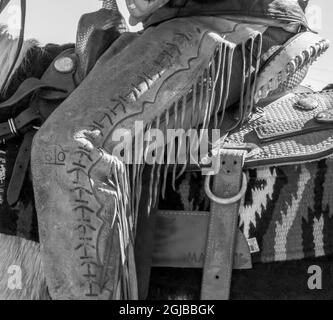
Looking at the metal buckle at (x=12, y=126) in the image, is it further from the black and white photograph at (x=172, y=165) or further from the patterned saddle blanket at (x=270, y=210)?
the patterned saddle blanket at (x=270, y=210)

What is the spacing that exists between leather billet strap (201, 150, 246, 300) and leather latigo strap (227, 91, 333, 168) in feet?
0.24

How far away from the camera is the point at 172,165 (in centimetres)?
244

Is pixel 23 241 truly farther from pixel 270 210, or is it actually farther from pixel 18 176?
pixel 270 210

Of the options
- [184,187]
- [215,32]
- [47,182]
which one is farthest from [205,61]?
[47,182]

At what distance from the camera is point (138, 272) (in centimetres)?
238

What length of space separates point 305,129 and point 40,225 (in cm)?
87

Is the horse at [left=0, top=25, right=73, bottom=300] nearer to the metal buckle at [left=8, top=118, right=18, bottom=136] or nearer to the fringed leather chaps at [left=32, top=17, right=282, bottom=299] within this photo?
the metal buckle at [left=8, top=118, right=18, bottom=136]

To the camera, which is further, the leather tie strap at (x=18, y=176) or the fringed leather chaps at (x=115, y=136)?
the leather tie strap at (x=18, y=176)

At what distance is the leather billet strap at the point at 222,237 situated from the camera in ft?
7.84

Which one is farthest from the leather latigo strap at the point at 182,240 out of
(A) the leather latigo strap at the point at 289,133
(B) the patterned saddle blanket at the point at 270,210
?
(A) the leather latigo strap at the point at 289,133

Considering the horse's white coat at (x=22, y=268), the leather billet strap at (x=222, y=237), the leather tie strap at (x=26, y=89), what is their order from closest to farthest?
the leather billet strap at (x=222, y=237)
the horse's white coat at (x=22, y=268)
the leather tie strap at (x=26, y=89)

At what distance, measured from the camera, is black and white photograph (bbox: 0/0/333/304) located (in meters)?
2.23

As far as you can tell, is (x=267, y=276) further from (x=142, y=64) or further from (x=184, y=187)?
(x=142, y=64)

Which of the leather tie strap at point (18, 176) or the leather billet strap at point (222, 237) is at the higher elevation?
the leather tie strap at point (18, 176)
